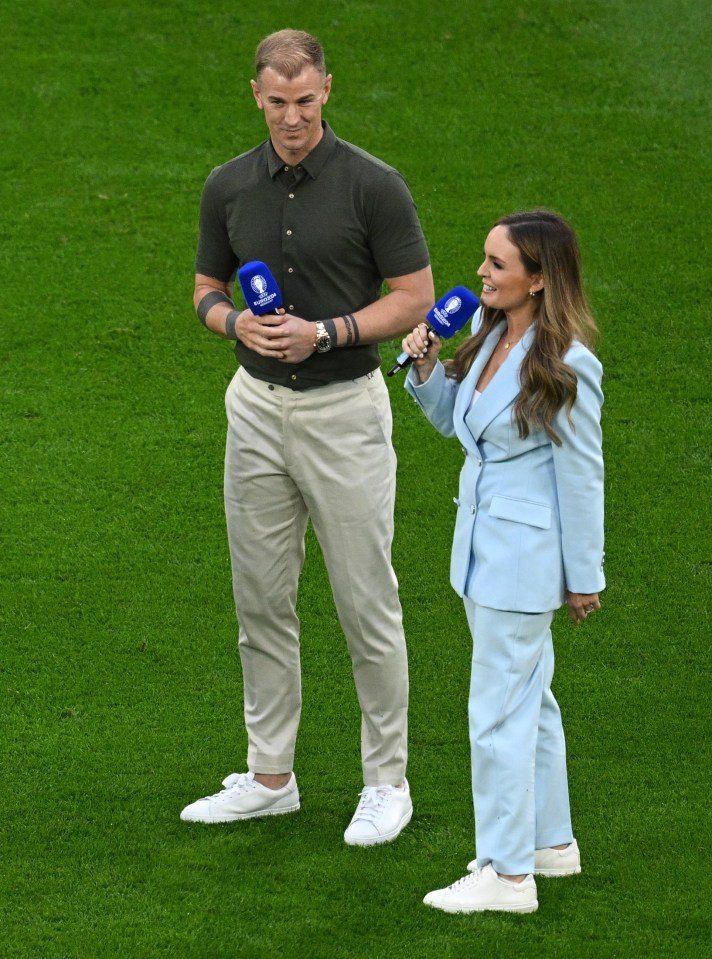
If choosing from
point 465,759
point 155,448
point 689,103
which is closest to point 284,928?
point 465,759

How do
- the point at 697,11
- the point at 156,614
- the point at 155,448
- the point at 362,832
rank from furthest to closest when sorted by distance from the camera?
the point at 697,11 → the point at 155,448 → the point at 156,614 → the point at 362,832

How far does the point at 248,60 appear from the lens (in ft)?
32.9

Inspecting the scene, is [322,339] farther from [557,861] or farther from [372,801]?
[557,861]

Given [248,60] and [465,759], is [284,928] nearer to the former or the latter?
[465,759]

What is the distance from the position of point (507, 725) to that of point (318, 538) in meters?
0.89

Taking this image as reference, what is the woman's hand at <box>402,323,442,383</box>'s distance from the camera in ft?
13.2

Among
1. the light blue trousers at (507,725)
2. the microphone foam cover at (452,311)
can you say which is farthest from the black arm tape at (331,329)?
the light blue trousers at (507,725)

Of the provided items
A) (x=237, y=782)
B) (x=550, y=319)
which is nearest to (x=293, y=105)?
(x=550, y=319)

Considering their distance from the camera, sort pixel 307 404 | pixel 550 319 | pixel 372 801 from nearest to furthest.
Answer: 1. pixel 550 319
2. pixel 307 404
3. pixel 372 801

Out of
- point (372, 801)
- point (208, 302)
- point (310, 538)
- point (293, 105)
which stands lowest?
point (372, 801)

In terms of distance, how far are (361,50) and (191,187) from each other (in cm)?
195

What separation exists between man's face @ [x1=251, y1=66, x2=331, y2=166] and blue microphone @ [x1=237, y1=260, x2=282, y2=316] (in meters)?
0.36

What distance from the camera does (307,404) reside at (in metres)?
4.43

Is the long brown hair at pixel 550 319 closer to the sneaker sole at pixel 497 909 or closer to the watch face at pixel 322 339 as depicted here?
the watch face at pixel 322 339
